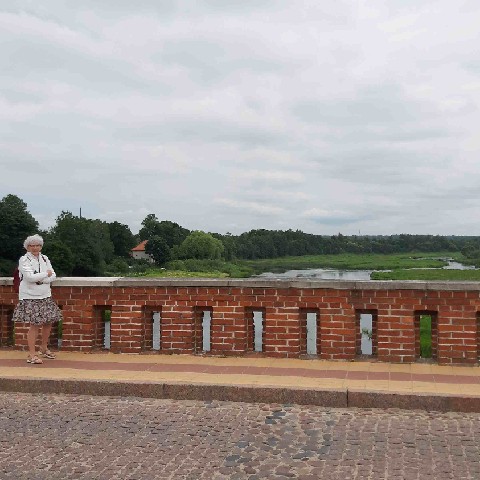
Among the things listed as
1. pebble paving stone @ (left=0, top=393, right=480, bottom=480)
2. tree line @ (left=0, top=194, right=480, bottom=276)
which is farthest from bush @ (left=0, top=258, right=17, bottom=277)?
pebble paving stone @ (left=0, top=393, right=480, bottom=480)

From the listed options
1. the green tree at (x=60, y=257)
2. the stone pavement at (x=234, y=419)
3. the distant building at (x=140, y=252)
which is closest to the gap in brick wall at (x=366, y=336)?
the stone pavement at (x=234, y=419)

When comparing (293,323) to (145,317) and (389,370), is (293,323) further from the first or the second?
(145,317)

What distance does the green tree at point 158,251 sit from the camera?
96.8 metres

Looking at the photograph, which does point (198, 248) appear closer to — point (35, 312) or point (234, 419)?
point (35, 312)

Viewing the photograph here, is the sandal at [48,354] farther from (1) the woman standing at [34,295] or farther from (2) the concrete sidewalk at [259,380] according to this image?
(1) the woman standing at [34,295]

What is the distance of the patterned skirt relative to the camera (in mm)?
7316

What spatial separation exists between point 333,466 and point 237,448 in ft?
2.53

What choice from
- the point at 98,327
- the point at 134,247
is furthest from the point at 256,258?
the point at 98,327

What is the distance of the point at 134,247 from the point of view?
107875 millimetres

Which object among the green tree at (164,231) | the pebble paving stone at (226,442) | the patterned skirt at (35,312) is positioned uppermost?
the green tree at (164,231)

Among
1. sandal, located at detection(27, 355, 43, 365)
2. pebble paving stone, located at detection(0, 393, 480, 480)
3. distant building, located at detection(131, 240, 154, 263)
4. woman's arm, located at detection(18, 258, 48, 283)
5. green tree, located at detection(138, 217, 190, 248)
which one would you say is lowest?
pebble paving stone, located at detection(0, 393, 480, 480)

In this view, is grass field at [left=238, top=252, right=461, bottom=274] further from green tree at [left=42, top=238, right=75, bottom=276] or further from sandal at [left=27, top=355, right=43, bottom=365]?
sandal at [left=27, top=355, right=43, bottom=365]

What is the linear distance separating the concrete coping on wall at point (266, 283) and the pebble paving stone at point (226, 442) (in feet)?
6.06

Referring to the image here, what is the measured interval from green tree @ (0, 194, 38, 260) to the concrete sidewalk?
59.9m
